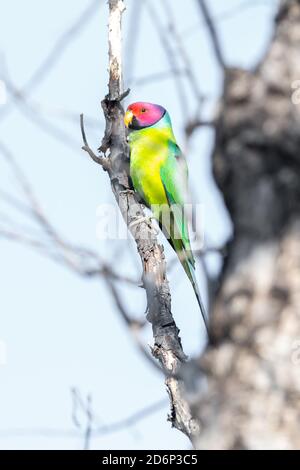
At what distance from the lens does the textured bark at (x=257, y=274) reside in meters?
1.56

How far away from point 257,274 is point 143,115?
14.0 feet

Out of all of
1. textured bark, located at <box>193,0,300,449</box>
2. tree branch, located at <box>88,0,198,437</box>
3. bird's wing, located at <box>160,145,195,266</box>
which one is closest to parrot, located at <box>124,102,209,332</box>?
bird's wing, located at <box>160,145,195,266</box>

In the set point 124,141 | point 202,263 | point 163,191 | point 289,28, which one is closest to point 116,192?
point 124,141

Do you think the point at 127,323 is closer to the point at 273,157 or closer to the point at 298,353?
the point at 298,353

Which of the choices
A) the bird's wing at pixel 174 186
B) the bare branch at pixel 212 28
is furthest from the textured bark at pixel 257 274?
the bird's wing at pixel 174 186

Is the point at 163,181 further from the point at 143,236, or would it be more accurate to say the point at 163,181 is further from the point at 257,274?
the point at 257,274

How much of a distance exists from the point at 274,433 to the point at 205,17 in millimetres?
843

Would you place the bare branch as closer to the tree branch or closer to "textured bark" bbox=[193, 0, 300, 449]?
"textured bark" bbox=[193, 0, 300, 449]

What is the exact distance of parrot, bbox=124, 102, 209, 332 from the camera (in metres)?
4.89

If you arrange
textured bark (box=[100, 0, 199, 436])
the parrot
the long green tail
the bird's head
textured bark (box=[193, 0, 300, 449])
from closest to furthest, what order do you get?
textured bark (box=[193, 0, 300, 449])
textured bark (box=[100, 0, 199, 436])
the long green tail
the parrot
the bird's head

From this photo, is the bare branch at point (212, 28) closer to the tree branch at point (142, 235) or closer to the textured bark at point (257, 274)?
the textured bark at point (257, 274)

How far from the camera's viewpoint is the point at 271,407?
1556 millimetres

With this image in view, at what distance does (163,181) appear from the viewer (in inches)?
204

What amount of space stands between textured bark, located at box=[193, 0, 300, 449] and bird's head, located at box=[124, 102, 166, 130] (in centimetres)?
402
